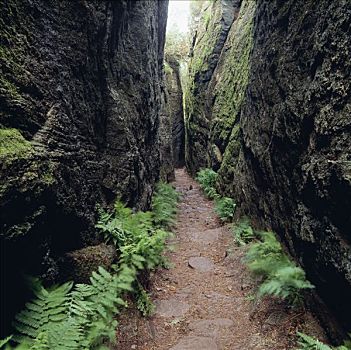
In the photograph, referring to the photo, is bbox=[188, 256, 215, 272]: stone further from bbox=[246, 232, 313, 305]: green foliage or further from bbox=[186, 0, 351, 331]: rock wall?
Answer: bbox=[186, 0, 351, 331]: rock wall

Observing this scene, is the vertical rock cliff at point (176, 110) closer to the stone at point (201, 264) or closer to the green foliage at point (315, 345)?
the stone at point (201, 264)

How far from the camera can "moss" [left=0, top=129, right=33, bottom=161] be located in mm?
3202

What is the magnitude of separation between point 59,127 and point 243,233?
5.32 meters

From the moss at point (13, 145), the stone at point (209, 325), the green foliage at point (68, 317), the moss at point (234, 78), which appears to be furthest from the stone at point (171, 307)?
the moss at point (234, 78)

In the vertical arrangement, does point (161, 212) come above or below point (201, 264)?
above

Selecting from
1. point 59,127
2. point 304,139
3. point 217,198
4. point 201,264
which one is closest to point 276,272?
point 304,139

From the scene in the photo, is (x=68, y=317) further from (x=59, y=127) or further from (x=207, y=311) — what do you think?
(x=207, y=311)

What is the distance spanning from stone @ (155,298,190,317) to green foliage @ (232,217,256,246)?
97.0 inches

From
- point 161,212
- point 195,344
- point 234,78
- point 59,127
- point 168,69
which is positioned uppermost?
point 234,78

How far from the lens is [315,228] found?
4449 millimetres

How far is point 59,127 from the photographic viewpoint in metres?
4.33

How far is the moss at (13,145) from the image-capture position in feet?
10.5

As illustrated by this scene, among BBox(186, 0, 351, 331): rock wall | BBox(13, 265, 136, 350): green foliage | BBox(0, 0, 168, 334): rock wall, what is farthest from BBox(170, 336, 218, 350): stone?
BBox(0, 0, 168, 334): rock wall

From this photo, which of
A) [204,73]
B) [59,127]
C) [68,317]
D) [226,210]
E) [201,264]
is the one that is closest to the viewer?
[68,317]
